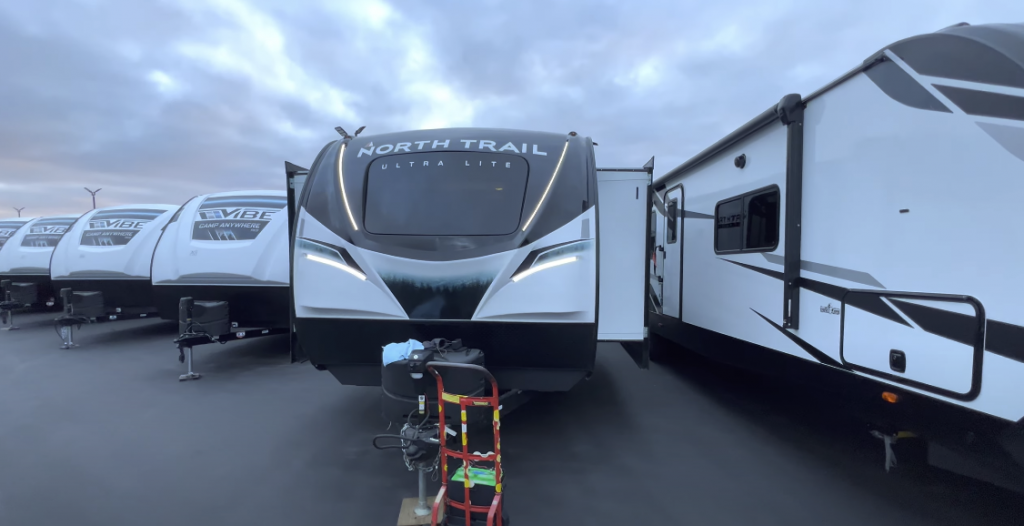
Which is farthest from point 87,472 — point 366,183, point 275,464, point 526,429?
point 526,429

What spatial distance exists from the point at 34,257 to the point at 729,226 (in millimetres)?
13233

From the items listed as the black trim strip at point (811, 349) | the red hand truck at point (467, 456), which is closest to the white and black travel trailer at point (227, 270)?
the red hand truck at point (467, 456)

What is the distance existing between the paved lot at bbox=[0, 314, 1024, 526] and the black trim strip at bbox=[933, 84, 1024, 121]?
2010 mm

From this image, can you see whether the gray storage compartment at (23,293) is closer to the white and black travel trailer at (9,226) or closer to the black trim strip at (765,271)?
the white and black travel trailer at (9,226)

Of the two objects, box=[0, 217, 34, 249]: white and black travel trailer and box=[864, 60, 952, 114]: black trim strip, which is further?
box=[0, 217, 34, 249]: white and black travel trailer

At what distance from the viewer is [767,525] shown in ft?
9.72

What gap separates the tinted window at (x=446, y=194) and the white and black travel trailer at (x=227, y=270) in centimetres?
367

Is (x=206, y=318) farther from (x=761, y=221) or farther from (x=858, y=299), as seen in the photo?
(x=858, y=299)

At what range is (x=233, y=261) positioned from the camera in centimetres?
677

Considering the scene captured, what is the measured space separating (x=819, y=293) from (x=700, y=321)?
205cm

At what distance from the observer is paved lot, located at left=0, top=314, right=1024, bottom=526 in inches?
123

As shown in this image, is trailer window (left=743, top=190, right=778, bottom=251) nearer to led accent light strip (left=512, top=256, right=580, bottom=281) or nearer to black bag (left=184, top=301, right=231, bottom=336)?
led accent light strip (left=512, top=256, right=580, bottom=281)

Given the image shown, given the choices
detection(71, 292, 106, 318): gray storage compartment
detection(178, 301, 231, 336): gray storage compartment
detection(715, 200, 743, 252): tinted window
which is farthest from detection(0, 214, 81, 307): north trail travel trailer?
detection(715, 200, 743, 252): tinted window

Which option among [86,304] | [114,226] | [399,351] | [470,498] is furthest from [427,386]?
[114,226]
